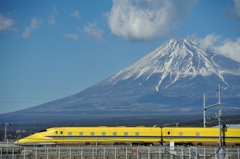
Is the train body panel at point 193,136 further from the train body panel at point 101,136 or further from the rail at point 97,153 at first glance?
the rail at point 97,153

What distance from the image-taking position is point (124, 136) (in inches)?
2852

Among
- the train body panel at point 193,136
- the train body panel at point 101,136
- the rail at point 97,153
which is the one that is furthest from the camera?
the train body panel at point 193,136

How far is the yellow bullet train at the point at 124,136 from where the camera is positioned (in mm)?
72312

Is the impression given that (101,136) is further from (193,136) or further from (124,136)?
(193,136)

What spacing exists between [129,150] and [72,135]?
1759 cm

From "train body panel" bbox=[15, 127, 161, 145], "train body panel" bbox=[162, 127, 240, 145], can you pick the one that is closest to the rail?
"train body panel" bbox=[15, 127, 161, 145]

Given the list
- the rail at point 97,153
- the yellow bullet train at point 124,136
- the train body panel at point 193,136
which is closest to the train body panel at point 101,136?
the yellow bullet train at point 124,136

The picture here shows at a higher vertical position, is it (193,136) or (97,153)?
(193,136)

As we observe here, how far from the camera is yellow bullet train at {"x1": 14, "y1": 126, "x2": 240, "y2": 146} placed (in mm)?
72312

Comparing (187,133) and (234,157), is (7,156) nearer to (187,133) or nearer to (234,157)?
(234,157)

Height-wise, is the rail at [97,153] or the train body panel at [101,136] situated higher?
the train body panel at [101,136]

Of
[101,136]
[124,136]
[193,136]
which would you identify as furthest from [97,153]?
[193,136]

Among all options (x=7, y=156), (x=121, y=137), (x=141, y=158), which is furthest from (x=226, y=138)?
(x=7, y=156)

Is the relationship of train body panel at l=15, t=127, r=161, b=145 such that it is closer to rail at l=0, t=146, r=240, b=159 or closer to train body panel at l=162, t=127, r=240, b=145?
train body panel at l=162, t=127, r=240, b=145
